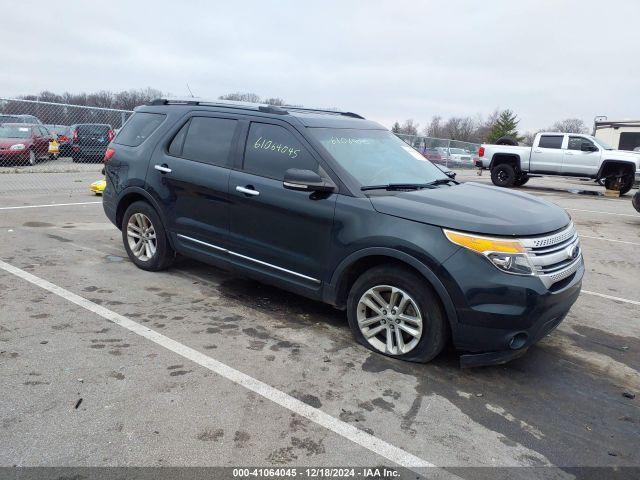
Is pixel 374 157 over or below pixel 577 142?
below

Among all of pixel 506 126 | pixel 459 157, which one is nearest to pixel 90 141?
pixel 459 157

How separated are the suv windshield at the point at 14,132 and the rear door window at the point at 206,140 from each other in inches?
480

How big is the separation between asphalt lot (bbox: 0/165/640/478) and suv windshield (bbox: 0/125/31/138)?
11.4 meters

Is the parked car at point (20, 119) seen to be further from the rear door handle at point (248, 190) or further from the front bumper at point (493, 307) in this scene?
the front bumper at point (493, 307)

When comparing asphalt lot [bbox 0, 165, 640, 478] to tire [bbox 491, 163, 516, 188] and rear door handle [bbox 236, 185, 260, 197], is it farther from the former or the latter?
tire [bbox 491, 163, 516, 188]

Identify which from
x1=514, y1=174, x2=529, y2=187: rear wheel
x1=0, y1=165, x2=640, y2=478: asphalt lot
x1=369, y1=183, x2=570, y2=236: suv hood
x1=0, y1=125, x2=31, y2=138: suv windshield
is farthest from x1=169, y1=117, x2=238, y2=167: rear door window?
x1=514, y1=174, x2=529, y2=187: rear wheel

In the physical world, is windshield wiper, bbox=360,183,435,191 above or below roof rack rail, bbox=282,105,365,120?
below

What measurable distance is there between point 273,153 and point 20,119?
44.2ft

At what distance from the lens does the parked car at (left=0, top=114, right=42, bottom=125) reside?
45.9 feet

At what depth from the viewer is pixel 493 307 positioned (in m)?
3.31

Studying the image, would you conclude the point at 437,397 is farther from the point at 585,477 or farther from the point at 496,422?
the point at 585,477

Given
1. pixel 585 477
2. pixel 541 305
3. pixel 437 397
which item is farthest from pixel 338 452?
pixel 541 305

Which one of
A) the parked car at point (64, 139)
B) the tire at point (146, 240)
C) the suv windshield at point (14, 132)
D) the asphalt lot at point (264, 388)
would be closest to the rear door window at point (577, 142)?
the asphalt lot at point (264, 388)

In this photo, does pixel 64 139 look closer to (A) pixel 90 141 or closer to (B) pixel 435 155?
(A) pixel 90 141
